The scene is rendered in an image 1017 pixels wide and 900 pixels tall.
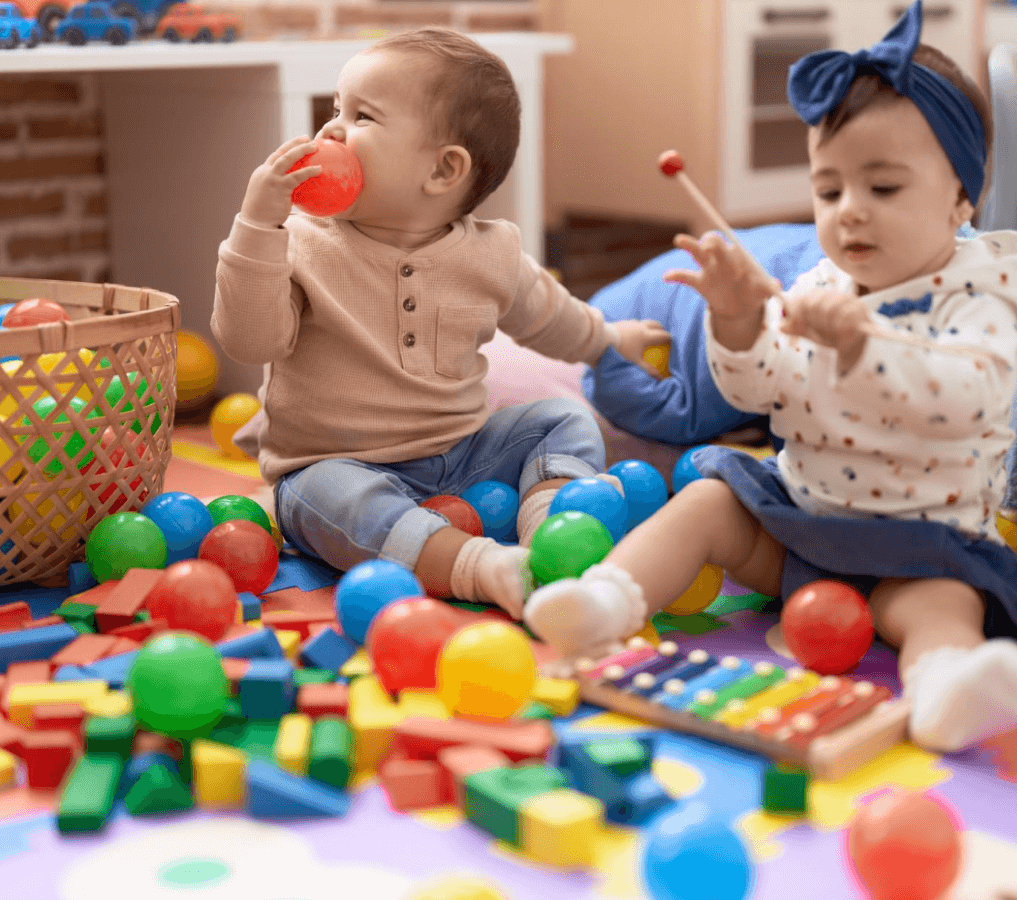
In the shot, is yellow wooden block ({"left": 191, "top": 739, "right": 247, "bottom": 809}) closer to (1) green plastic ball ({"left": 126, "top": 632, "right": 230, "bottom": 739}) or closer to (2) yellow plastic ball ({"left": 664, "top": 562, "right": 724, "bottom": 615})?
(1) green plastic ball ({"left": 126, "top": 632, "right": 230, "bottom": 739})

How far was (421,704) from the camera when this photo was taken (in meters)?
0.92

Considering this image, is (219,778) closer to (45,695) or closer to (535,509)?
(45,695)

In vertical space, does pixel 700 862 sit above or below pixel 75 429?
below

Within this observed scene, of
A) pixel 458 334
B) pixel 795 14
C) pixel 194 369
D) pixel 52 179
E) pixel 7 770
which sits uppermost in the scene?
pixel 795 14

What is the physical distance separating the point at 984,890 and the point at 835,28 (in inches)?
96.6

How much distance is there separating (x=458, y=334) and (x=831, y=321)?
0.50 metres

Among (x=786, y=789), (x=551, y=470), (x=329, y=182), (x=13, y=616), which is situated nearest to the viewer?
(x=786, y=789)

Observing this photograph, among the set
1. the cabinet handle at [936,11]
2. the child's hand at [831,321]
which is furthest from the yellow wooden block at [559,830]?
the cabinet handle at [936,11]

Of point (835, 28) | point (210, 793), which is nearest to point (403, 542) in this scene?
point (210, 793)

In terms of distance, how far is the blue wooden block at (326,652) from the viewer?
988 mm

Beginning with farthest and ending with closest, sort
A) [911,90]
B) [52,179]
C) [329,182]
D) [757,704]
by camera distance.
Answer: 1. [52,179]
2. [329,182]
3. [911,90]
4. [757,704]

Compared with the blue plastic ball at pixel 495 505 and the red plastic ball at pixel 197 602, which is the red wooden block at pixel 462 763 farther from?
the blue plastic ball at pixel 495 505

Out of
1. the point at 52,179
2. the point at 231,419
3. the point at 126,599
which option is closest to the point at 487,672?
the point at 126,599

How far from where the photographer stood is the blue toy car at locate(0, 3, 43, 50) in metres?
1.57
